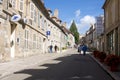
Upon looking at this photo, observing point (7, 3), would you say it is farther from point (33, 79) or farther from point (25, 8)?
point (33, 79)

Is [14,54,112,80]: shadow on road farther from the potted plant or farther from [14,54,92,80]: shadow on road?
the potted plant

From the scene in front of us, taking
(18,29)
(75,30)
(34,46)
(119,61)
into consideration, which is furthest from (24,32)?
(75,30)

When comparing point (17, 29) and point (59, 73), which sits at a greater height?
point (17, 29)

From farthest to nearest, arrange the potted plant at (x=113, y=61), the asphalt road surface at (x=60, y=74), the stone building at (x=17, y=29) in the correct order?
the stone building at (x=17, y=29) → the potted plant at (x=113, y=61) → the asphalt road surface at (x=60, y=74)

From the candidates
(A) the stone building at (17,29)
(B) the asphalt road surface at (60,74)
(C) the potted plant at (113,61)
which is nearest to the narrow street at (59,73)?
(B) the asphalt road surface at (60,74)

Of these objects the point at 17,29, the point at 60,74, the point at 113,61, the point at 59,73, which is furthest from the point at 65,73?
the point at 17,29

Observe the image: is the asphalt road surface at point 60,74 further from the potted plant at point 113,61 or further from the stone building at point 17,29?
the stone building at point 17,29

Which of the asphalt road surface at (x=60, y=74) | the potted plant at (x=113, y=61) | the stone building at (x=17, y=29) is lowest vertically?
the asphalt road surface at (x=60, y=74)

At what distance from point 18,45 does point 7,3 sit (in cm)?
625

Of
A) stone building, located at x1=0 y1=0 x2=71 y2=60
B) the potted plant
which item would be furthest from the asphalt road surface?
stone building, located at x1=0 y1=0 x2=71 y2=60

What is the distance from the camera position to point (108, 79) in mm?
14898

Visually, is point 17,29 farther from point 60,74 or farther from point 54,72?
point 60,74

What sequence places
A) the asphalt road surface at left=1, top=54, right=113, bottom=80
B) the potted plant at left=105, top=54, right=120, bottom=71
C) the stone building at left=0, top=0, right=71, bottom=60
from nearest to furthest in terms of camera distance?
the asphalt road surface at left=1, top=54, right=113, bottom=80 → the potted plant at left=105, top=54, right=120, bottom=71 → the stone building at left=0, top=0, right=71, bottom=60

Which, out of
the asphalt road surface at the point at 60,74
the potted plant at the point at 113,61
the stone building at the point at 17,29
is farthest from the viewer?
the stone building at the point at 17,29
